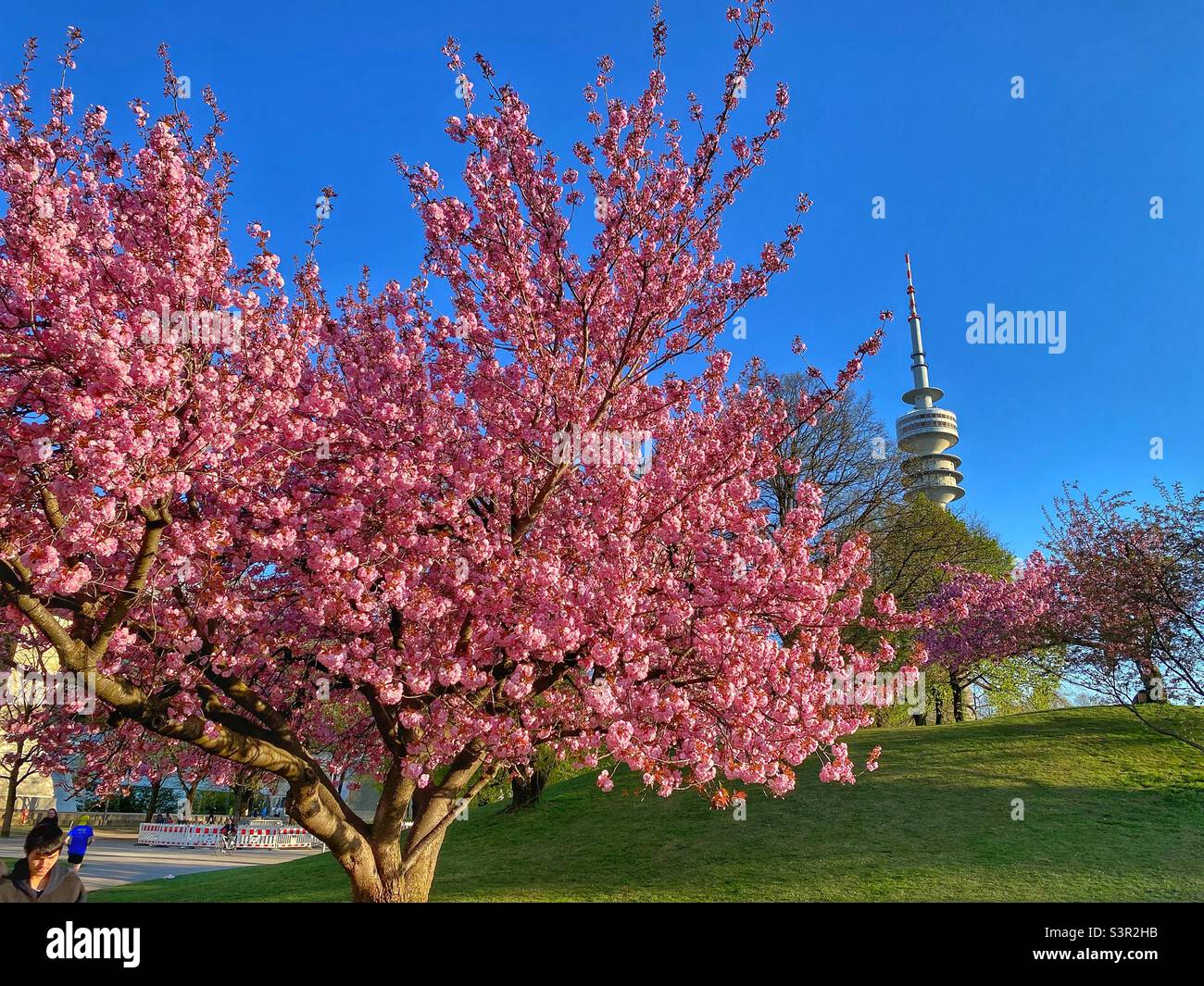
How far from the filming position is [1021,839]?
16047mm

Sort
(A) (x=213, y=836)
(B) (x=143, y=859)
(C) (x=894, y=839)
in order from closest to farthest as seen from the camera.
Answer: (C) (x=894, y=839), (B) (x=143, y=859), (A) (x=213, y=836)

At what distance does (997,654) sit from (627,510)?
23.2 metres

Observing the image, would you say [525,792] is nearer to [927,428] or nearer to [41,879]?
[41,879]

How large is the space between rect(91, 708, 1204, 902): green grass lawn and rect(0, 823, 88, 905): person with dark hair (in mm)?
9273

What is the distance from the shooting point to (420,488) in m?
9.26

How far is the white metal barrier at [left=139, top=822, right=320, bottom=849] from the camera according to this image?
1597 inches

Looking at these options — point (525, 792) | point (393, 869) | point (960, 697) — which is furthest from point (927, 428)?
point (393, 869)

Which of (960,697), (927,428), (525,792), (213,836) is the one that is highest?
(927,428)

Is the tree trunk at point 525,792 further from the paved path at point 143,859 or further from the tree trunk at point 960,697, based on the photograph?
the tree trunk at point 960,697

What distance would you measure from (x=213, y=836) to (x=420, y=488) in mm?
40790

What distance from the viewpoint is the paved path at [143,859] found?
→ 26.0m

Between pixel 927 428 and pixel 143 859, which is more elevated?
pixel 927 428
